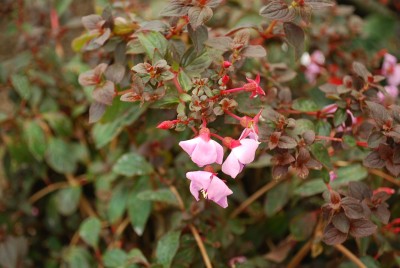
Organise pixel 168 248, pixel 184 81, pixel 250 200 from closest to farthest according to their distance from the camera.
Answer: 1. pixel 184 81
2. pixel 168 248
3. pixel 250 200

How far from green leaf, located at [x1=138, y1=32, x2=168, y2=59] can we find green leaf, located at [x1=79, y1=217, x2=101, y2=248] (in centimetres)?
45

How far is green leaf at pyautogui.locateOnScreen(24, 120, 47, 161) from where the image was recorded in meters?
1.23

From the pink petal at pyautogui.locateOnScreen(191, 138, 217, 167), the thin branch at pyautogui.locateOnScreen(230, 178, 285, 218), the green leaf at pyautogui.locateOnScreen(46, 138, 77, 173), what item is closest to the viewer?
the pink petal at pyautogui.locateOnScreen(191, 138, 217, 167)

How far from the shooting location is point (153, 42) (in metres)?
0.84

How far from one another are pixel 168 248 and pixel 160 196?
100mm

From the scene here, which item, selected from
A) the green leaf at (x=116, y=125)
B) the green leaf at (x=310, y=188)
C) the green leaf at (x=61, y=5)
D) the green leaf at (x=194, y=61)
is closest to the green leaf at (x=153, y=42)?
the green leaf at (x=194, y=61)

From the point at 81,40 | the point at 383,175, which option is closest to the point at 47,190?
the point at 81,40

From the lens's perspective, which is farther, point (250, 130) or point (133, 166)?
point (133, 166)

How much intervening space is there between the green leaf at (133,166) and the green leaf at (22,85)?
0.32m

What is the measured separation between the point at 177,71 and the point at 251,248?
46 centimetres

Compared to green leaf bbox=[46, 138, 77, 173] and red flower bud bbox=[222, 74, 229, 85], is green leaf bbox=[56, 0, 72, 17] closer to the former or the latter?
green leaf bbox=[46, 138, 77, 173]

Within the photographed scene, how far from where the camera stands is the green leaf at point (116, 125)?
995 mm

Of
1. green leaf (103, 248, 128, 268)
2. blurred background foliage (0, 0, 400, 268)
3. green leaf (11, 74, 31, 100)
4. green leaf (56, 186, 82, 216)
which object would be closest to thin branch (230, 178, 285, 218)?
blurred background foliage (0, 0, 400, 268)

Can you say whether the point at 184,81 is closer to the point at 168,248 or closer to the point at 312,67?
the point at 168,248
